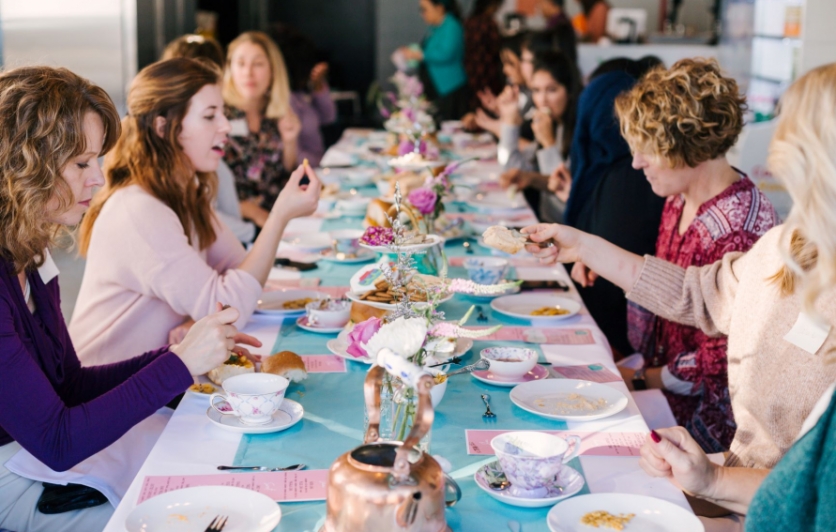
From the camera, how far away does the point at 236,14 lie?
1020 cm

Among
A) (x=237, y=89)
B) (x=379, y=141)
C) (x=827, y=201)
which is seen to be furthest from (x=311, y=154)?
(x=827, y=201)

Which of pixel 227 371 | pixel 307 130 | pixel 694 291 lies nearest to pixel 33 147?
pixel 227 371

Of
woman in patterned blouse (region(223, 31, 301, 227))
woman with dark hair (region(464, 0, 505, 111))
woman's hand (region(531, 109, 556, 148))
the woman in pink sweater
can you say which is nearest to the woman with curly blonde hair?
the woman in pink sweater

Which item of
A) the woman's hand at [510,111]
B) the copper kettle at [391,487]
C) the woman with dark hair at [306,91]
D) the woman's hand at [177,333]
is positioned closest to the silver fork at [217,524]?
the copper kettle at [391,487]

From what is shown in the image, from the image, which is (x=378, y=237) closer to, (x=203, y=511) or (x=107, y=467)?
(x=107, y=467)

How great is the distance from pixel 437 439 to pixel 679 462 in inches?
14.9

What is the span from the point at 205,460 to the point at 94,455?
40 cm

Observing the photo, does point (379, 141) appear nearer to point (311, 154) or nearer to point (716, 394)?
point (311, 154)

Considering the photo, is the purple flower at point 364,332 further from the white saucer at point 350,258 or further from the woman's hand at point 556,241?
the white saucer at point 350,258

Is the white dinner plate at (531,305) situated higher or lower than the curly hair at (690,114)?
lower

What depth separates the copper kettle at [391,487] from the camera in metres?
0.99

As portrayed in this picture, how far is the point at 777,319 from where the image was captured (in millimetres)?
1479

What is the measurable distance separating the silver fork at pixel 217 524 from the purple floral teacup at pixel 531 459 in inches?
14.7

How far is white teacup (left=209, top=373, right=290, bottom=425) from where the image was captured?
142 centimetres
